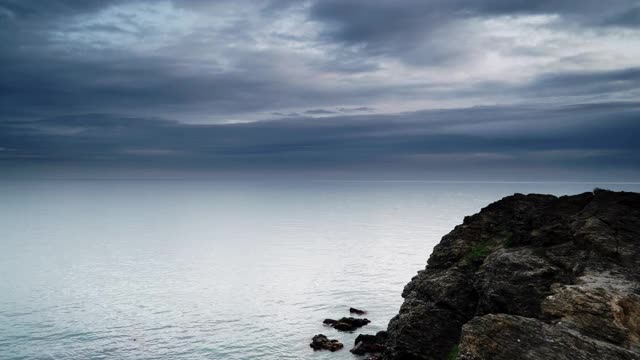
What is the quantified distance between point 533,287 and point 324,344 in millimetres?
26753

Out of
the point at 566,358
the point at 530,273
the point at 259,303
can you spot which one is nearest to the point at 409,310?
the point at 530,273

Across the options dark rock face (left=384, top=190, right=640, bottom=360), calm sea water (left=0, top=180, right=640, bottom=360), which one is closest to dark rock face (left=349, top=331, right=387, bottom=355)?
calm sea water (left=0, top=180, right=640, bottom=360)

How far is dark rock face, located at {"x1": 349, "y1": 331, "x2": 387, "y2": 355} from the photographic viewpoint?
4734cm

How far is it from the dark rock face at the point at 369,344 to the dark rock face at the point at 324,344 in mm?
1952

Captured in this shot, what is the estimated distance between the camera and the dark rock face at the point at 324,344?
1952 inches

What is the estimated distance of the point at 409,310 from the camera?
37.6 m

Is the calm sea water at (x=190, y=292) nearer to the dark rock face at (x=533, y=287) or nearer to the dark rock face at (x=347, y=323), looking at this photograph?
the dark rock face at (x=347, y=323)

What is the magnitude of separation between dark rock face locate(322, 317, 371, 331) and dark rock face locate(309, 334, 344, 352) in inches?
226

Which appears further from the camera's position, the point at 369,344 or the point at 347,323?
the point at 347,323

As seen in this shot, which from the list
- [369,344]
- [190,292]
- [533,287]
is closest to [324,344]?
[369,344]

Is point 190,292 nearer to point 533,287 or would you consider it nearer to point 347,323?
point 347,323

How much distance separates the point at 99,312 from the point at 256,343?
92.4ft

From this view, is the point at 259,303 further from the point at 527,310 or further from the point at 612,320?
the point at 612,320

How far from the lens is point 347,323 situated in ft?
190
